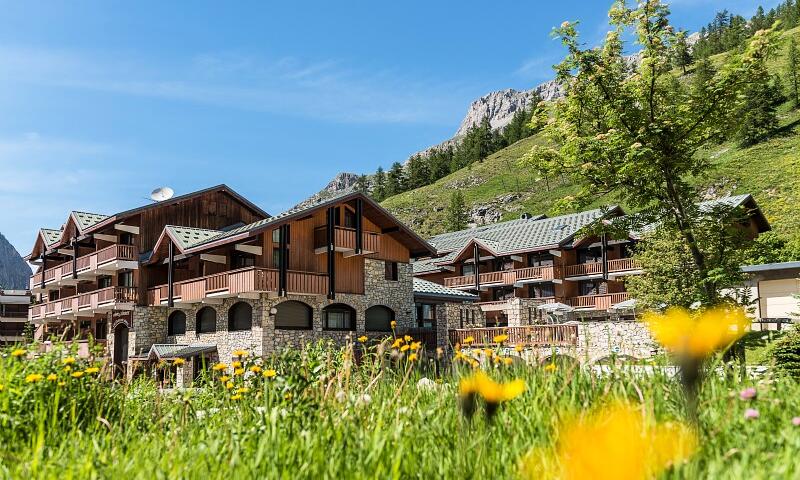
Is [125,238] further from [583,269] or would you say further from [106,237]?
[583,269]

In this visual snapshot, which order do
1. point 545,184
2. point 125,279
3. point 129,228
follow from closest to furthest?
point 129,228, point 125,279, point 545,184

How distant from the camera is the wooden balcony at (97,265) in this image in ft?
108

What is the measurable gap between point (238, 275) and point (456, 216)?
5672cm

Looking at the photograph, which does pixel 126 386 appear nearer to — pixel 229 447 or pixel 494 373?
pixel 229 447

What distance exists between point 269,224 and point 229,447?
75.5ft

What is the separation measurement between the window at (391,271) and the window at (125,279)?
13.2 m

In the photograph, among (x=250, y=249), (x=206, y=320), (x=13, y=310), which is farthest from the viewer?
(x=13, y=310)

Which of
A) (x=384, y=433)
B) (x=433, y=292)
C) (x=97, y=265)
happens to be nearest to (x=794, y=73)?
(x=433, y=292)

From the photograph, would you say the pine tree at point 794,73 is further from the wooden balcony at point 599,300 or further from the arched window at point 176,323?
the arched window at point 176,323

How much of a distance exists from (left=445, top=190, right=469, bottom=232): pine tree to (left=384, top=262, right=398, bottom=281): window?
48.4 m

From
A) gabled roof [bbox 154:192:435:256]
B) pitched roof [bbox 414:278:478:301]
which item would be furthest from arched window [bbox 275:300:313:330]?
pitched roof [bbox 414:278:478:301]

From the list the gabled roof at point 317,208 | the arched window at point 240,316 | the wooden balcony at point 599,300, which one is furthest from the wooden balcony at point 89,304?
the wooden balcony at point 599,300

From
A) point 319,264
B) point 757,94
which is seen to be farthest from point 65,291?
point 757,94

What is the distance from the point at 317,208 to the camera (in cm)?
2808
